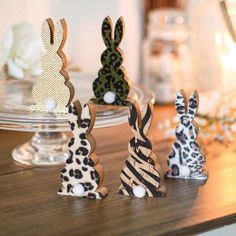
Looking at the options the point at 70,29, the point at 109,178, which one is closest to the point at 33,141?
the point at 109,178

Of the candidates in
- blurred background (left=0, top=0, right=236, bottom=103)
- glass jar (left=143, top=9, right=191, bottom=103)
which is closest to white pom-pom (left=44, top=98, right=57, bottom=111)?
blurred background (left=0, top=0, right=236, bottom=103)

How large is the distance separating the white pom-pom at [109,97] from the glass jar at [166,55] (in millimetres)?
457

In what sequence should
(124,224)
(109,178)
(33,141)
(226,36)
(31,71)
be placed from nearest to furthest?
(124,224) → (109,178) → (33,141) → (31,71) → (226,36)

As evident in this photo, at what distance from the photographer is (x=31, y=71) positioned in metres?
1.38

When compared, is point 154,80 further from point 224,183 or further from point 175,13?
point 224,183

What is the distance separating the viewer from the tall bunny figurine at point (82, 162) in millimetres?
997

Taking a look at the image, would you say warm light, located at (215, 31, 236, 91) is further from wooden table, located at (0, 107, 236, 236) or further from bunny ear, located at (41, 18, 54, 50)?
bunny ear, located at (41, 18, 54, 50)

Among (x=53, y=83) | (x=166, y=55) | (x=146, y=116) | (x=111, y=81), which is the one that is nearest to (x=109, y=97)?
(x=111, y=81)

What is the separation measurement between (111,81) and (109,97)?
0.03 m

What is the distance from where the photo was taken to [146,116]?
3.23ft

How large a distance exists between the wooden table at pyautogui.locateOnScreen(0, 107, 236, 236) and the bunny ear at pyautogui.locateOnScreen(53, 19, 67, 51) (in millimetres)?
224

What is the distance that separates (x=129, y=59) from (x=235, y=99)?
15.1 inches

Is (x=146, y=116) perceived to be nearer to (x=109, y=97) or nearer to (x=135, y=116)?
(x=135, y=116)

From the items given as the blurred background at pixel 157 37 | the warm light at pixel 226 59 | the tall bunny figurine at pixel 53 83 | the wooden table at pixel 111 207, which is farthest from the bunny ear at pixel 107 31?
the warm light at pixel 226 59
